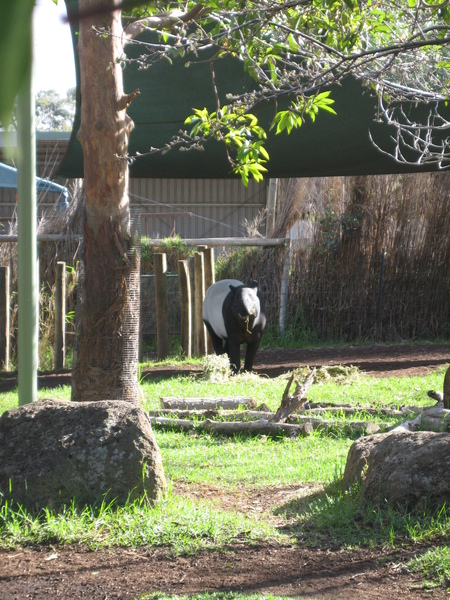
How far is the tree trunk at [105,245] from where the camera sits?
5.83 meters

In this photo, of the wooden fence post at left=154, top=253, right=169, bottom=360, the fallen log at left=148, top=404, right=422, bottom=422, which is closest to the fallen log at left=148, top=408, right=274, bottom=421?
the fallen log at left=148, top=404, right=422, bottom=422

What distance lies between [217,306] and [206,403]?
352 cm

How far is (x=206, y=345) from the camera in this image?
11.5 metres

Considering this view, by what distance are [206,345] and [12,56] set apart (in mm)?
11166

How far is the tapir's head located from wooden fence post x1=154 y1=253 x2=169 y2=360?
1816mm

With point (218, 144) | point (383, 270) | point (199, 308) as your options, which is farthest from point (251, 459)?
point (383, 270)

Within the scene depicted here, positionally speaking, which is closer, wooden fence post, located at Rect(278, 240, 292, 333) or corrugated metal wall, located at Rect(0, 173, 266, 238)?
wooden fence post, located at Rect(278, 240, 292, 333)

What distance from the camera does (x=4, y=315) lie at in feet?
34.2

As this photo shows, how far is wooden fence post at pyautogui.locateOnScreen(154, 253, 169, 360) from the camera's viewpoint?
431 inches

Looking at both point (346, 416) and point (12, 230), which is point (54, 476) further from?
point (12, 230)

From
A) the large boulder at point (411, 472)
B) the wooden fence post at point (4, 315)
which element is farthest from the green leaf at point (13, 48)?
the wooden fence post at point (4, 315)

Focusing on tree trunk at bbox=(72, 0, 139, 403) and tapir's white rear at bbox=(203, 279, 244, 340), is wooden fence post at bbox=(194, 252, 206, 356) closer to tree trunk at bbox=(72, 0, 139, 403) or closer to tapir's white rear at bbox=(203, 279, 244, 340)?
tapir's white rear at bbox=(203, 279, 244, 340)

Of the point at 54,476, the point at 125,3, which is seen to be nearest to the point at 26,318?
the point at 54,476

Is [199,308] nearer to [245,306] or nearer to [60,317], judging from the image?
[60,317]
